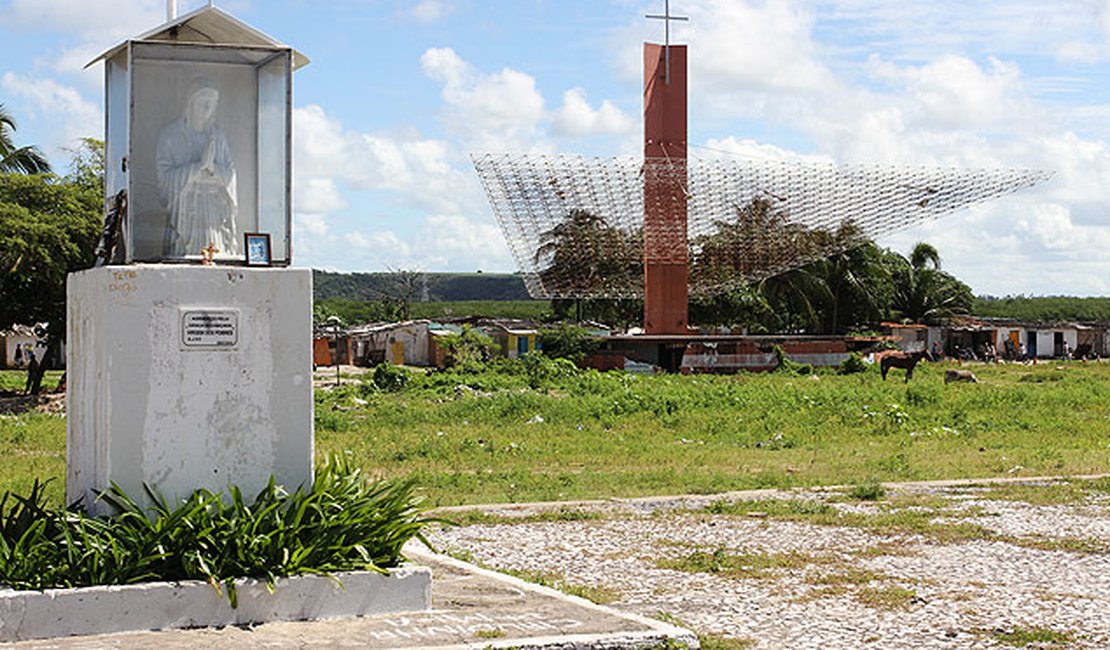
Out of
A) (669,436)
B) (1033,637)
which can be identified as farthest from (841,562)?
(669,436)

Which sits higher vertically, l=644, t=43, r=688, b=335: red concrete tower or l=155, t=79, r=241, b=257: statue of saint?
l=644, t=43, r=688, b=335: red concrete tower

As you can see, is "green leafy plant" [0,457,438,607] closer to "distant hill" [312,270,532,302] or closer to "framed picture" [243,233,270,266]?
"framed picture" [243,233,270,266]

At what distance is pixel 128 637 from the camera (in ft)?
22.9

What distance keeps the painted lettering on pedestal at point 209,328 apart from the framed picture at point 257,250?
57cm

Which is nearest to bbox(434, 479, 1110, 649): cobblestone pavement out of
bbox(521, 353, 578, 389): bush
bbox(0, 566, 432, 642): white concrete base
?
bbox(0, 566, 432, 642): white concrete base

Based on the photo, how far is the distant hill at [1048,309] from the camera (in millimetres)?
98750

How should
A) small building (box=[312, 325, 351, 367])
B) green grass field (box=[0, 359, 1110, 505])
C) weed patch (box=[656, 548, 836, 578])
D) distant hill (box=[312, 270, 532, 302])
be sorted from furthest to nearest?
distant hill (box=[312, 270, 532, 302]), small building (box=[312, 325, 351, 367]), green grass field (box=[0, 359, 1110, 505]), weed patch (box=[656, 548, 836, 578])

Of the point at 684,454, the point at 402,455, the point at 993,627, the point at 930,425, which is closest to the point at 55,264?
the point at 402,455

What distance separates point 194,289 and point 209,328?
0.23 metres

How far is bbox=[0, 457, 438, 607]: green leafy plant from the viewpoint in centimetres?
720

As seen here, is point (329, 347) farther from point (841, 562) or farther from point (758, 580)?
point (758, 580)

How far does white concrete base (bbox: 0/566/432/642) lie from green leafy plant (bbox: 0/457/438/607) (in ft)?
0.29

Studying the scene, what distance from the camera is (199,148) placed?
8.73m

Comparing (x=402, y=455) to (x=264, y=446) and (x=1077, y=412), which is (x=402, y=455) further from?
(x=1077, y=412)
